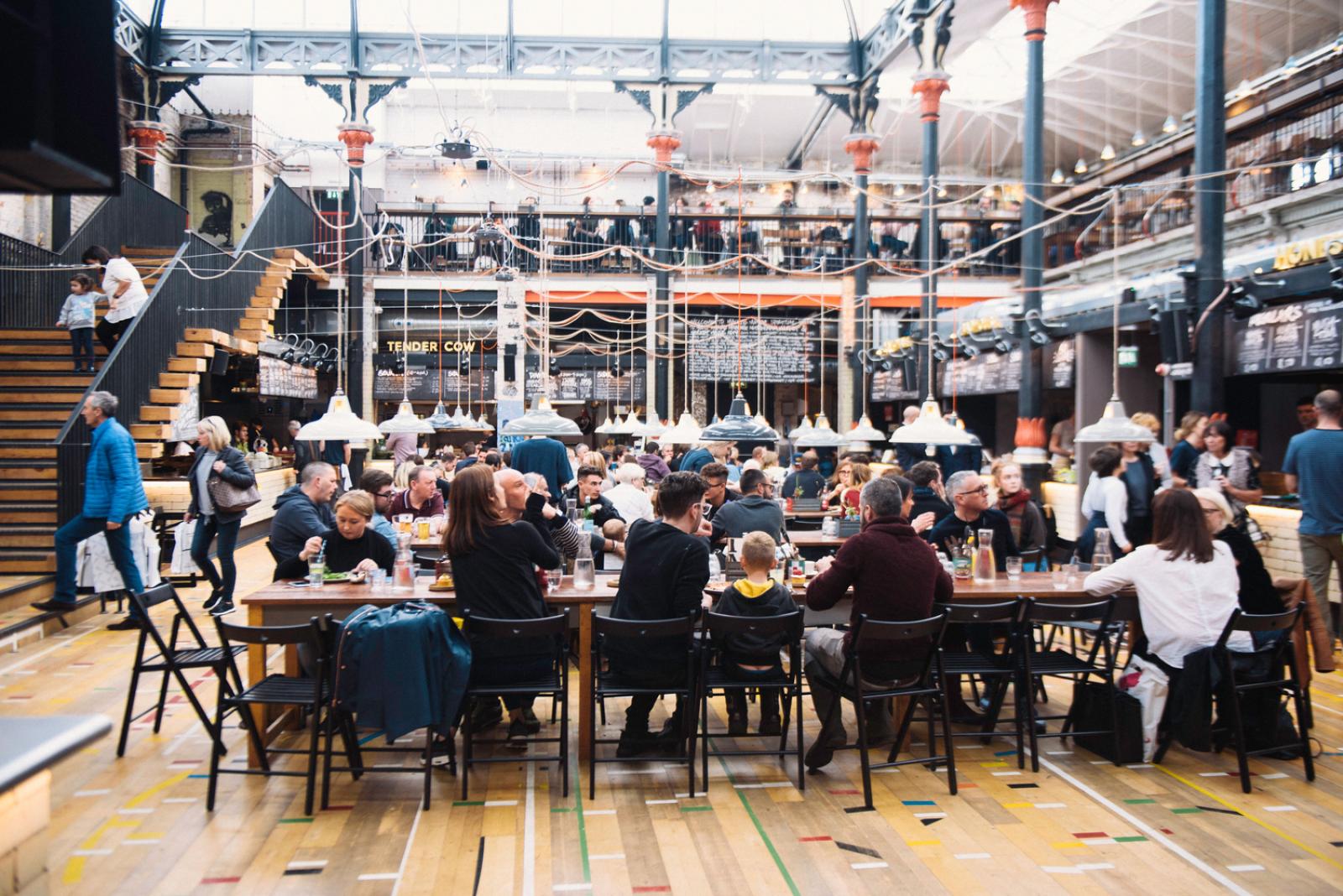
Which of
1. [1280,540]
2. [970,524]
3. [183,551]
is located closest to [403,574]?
[970,524]

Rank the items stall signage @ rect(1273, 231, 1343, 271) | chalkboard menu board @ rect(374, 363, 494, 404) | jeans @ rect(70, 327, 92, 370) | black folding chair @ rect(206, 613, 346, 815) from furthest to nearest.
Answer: chalkboard menu board @ rect(374, 363, 494, 404) → jeans @ rect(70, 327, 92, 370) → stall signage @ rect(1273, 231, 1343, 271) → black folding chair @ rect(206, 613, 346, 815)

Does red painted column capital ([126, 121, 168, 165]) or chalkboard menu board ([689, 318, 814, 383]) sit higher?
red painted column capital ([126, 121, 168, 165])

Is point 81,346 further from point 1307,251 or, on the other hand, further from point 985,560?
point 1307,251

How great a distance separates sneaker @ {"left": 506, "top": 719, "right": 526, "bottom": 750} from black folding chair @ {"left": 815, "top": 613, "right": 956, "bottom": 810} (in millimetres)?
1331

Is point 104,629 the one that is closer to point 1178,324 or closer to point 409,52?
point 1178,324

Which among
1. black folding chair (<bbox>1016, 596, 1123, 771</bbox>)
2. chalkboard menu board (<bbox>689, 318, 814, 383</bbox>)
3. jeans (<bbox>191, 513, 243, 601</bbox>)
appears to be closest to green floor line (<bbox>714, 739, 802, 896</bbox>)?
black folding chair (<bbox>1016, 596, 1123, 771</bbox>)

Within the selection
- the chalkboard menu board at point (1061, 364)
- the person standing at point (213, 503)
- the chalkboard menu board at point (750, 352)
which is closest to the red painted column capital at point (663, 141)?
the chalkboard menu board at point (750, 352)

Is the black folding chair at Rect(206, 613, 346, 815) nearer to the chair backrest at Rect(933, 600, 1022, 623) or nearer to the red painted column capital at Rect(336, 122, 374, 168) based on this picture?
the chair backrest at Rect(933, 600, 1022, 623)

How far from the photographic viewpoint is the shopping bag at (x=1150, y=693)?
14.0 feet

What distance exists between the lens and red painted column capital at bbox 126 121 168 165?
16.2 metres

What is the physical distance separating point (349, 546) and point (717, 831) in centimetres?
233

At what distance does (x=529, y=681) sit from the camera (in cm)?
399

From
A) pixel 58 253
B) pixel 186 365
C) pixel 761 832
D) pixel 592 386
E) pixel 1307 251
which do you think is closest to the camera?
pixel 761 832

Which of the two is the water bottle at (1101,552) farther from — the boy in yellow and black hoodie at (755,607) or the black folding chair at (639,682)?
the black folding chair at (639,682)
